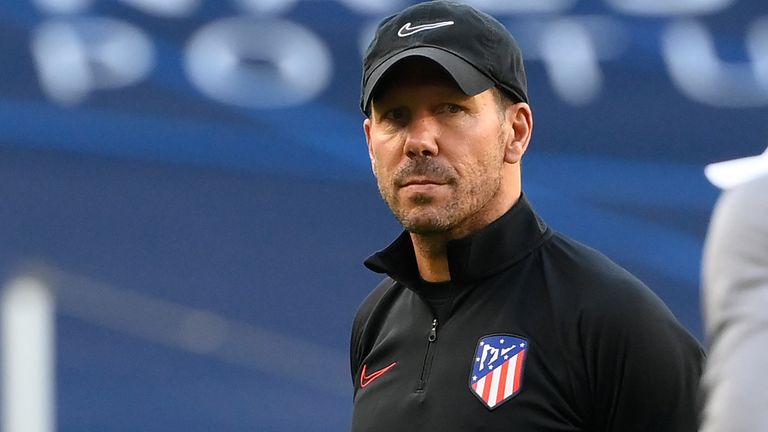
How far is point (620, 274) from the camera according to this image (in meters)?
1.69

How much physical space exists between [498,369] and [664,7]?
3.09 meters

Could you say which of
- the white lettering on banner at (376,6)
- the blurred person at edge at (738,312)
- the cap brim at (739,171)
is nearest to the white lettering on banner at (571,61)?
the white lettering on banner at (376,6)

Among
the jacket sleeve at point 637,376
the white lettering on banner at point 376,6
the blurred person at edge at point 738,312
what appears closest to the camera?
the blurred person at edge at point 738,312

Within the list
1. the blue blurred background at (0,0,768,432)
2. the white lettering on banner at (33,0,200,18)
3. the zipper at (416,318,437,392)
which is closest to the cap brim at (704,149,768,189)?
the zipper at (416,318,437,392)

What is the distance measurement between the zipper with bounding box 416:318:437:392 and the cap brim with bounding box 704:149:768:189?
86 centimetres

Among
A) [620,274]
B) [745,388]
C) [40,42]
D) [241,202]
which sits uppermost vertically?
[40,42]

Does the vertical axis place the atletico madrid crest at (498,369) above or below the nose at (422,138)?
below

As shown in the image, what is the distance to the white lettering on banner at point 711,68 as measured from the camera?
4465 millimetres

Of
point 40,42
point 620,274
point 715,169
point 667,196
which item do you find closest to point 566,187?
point 667,196

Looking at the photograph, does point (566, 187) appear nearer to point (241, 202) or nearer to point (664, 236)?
point (664, 236)

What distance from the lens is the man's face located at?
67.8 inches

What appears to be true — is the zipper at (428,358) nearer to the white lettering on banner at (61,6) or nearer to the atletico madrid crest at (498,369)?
the atletico madrid crest at (498,369)

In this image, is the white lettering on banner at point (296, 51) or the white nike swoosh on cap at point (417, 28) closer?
the white nike swoosh on cap at point (417, 28)

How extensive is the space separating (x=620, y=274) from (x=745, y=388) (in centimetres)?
102
